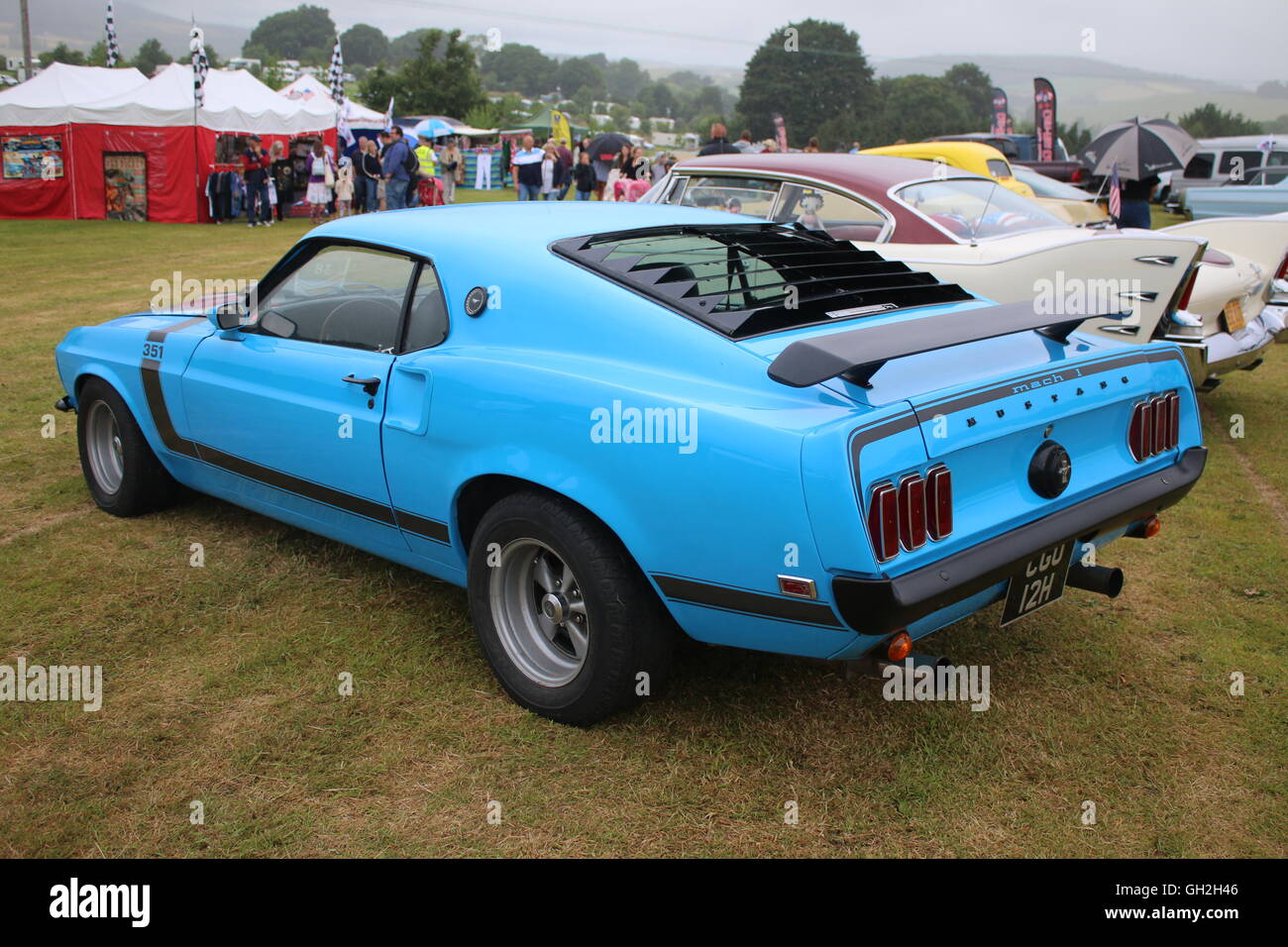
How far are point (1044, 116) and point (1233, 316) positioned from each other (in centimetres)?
2184

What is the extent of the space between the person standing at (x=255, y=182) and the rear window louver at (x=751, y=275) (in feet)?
63.2

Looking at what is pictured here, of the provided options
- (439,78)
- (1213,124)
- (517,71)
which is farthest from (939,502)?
(517,71)

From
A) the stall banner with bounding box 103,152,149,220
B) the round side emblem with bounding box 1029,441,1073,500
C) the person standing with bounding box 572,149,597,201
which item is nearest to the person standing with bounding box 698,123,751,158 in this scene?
the person standing with bounding box 572,149,597,201

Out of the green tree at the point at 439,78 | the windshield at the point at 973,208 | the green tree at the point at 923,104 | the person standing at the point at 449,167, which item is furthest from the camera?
the green tree at the point at 923,104

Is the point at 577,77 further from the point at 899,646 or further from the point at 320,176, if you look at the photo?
the point at 899,646

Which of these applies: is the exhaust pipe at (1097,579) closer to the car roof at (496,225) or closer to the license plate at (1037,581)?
the license plate at (1037,581)

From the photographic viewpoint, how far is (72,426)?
20.1 feet

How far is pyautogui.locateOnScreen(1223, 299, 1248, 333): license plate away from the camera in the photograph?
606cm

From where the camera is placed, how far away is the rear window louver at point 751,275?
2.92 m

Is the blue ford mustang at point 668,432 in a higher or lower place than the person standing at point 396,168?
lower

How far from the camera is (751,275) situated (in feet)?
10.9

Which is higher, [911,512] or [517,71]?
[517,71]

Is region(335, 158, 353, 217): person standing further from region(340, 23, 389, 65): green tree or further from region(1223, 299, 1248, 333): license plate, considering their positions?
region(340, 23, 389, 65): green tree

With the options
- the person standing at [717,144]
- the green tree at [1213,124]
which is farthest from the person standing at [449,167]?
the green tree at [1213,124]
